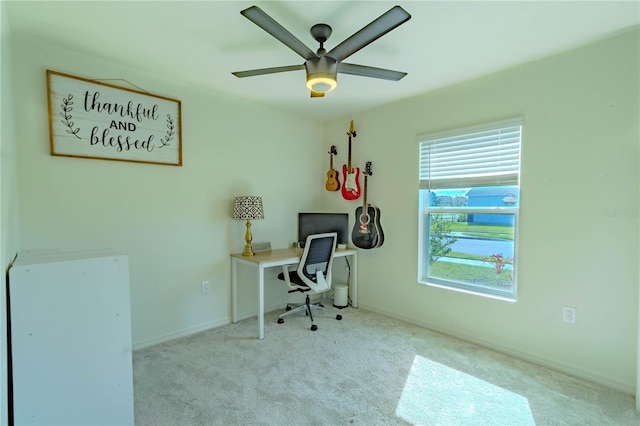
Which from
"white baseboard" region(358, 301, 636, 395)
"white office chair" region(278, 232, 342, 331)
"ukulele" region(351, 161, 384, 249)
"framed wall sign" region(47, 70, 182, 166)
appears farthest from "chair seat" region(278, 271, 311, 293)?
"framed wall sign" region(47, 70, 182, 166)

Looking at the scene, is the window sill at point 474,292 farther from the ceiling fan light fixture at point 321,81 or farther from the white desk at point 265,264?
the ceiling fan light fixture at point 321,81

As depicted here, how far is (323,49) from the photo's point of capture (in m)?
1.71

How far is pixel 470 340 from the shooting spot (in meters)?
2.65

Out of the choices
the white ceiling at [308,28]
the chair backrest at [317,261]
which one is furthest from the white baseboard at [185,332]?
the white ceiling at [308,28]

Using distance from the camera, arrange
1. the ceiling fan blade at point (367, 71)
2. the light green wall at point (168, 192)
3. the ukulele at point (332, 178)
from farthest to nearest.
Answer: the ukulele at point (332, 178)
the light green wall at point (168, 192)
the ceiling fan blade at point (367, 71)

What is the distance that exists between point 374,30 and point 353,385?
2.13 m

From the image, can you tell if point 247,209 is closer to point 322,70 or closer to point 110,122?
point 110,122

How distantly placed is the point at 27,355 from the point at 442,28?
279cm

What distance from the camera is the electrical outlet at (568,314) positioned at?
2143mm

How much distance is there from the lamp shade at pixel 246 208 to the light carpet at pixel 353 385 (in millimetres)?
1121

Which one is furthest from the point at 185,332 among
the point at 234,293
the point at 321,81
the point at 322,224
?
the point at 321,81

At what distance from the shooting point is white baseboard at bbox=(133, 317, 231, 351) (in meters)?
2.50

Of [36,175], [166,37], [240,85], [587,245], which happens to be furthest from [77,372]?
[587,245]

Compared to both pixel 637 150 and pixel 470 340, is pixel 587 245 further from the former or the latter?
pixel 470 340
